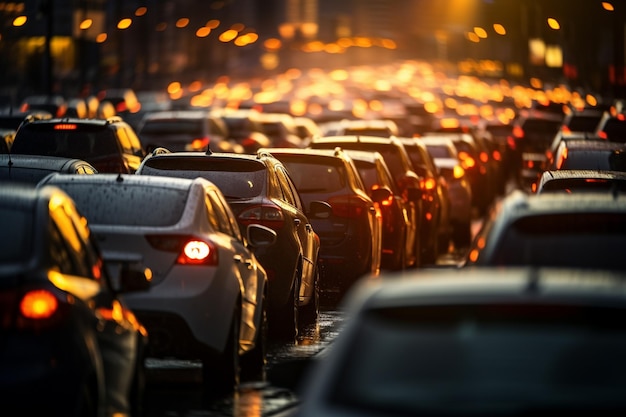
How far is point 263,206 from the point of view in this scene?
16.0m

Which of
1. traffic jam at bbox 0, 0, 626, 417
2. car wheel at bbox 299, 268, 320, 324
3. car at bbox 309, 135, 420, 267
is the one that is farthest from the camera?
car at bbox 309, 135, 420, 267

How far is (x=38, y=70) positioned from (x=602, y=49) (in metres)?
33.7

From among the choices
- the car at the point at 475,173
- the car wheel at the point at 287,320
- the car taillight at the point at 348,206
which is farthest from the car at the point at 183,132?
the car wheel at the point at 287,320

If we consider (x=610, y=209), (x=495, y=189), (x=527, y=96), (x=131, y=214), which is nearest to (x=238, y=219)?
(x=131, y=214)

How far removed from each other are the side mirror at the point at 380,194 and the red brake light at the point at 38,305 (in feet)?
45.5

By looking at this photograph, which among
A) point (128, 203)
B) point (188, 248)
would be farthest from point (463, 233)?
point (188, 248)

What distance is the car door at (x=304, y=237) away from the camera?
662 inches

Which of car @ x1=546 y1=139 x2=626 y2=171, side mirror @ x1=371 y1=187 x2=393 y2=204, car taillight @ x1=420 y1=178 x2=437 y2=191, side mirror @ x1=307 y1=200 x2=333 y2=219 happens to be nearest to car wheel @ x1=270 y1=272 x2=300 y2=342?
side mirror @ x1=307 y1=200 x2=333 y2=219

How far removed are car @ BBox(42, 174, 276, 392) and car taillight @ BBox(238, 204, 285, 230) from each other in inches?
112

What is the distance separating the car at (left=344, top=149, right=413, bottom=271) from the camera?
22.2m

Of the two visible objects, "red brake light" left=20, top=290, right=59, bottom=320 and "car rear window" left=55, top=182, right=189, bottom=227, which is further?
"car rear window" left=55, top=182, right=189, bottom=227

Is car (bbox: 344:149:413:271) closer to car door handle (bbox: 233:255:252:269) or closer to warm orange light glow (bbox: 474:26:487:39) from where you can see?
car door handle (bbox: 233:255:252:269)

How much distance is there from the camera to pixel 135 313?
11.8m

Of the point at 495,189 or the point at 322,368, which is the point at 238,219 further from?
the point at 495,189
